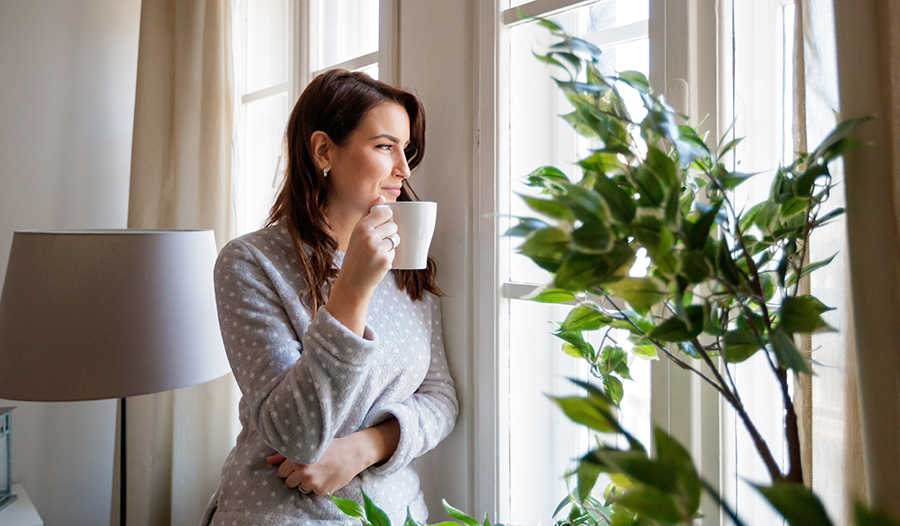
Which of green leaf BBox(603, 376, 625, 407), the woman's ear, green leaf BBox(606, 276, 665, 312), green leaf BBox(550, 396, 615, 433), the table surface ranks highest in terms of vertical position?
the woman's ear

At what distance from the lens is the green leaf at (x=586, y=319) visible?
52 cm

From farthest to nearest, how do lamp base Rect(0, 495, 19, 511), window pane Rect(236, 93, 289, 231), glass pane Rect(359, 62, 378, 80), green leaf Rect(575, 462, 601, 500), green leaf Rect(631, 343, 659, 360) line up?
window pane Rect(236, 93, 289, 231) → lamp base Rect(0, 495, 19, 511) → glass pane Rect(359, 62, 378, 80) → green leaf Rect(631, 343, 659, 360) → green leaf Rect(575, 462, 601, 500)

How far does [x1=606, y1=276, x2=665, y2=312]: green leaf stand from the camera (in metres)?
0.33

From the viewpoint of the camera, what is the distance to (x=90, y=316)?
1.18m

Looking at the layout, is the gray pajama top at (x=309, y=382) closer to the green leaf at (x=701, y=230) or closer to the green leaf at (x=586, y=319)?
the green leaf at (x=586, y=319)

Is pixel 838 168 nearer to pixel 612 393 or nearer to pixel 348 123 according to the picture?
pixel 612 393

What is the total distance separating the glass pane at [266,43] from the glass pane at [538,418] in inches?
Answer: 49.4

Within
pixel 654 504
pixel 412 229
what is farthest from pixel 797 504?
pixel 412 229

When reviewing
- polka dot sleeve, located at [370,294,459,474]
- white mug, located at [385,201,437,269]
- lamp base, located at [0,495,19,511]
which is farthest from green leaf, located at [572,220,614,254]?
lamp base, located at [0,495,19,511]

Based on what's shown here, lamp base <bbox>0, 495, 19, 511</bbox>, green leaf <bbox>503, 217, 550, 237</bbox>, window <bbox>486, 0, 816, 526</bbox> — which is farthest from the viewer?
lamp base <bbox>0, 495, 19, 511</bbox>

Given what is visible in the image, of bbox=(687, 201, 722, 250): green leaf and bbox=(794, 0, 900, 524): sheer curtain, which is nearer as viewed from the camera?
bbox=(687, 201, 722, 250): green leaf

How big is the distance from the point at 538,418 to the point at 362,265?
45 centimetres

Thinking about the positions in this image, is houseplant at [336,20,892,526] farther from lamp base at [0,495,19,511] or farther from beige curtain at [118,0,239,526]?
lamp base at [0,495,19,511]

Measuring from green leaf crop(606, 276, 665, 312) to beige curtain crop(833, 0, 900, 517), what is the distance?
27 cm
